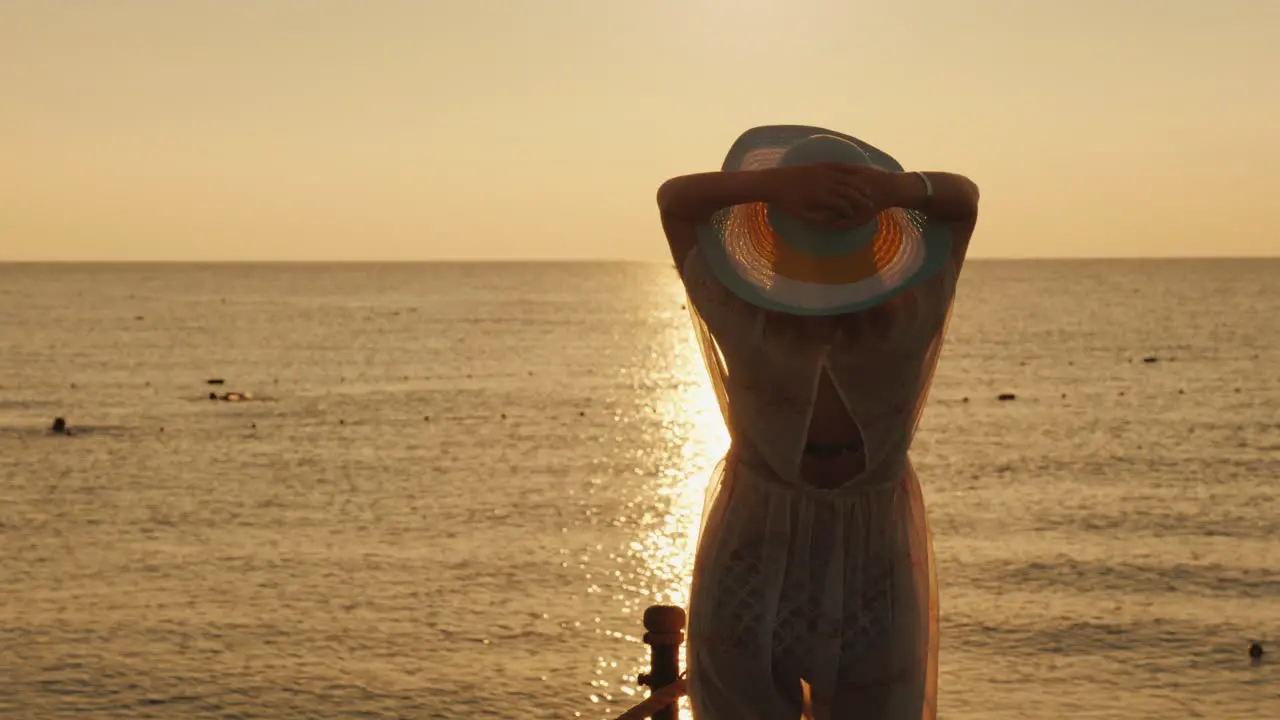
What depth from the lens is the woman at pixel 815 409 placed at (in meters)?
3.58

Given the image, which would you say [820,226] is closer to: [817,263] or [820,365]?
[817,263]

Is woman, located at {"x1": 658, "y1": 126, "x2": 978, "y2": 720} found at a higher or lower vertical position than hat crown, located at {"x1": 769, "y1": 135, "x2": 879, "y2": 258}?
lower

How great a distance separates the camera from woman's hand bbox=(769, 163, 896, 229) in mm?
3414

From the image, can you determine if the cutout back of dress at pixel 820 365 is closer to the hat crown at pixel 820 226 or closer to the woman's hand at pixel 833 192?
the hat crown at pixel 820 226

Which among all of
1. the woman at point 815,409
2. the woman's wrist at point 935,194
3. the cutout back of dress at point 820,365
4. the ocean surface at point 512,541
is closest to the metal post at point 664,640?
the woman at point 815,409

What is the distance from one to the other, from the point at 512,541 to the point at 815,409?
30.3 meters

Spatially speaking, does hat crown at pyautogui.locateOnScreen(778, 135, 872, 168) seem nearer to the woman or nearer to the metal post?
the woman

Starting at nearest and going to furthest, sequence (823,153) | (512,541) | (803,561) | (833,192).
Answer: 1. (833,192)
2. (823,153)
3. (803,561)
4. (512,541)

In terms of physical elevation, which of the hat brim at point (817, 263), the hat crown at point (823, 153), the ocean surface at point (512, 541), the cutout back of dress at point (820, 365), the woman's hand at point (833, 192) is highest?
the hat crown at point (823, 153)

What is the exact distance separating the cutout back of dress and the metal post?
2498 millimetres

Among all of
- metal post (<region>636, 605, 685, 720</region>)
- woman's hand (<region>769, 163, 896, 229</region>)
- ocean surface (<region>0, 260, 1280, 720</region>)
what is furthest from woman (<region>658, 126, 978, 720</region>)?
ocean surface (<region>0, 260, 1280, 720</region>)

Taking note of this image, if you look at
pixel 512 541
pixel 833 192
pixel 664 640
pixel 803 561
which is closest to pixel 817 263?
pixel 833 192

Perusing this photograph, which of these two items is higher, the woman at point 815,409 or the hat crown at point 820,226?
the hat crown at point 820,226

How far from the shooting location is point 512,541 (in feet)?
110
